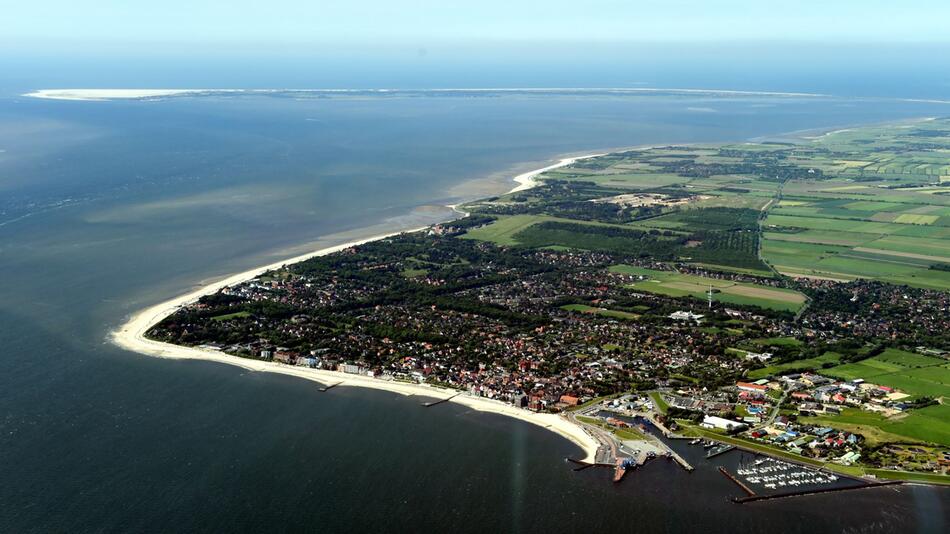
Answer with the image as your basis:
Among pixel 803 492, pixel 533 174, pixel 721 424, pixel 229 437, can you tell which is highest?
pixel 533 174

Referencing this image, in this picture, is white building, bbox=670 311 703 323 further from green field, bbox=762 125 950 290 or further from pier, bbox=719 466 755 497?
pier, bbox=719 466 755 497

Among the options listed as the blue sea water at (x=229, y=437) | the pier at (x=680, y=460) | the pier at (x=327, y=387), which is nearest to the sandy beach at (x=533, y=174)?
the blue sea water at (x=229, y=437)

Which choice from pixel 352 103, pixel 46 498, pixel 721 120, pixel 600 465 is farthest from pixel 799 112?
pixel 46 498

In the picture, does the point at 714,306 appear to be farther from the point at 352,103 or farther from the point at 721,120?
the point at 352,103

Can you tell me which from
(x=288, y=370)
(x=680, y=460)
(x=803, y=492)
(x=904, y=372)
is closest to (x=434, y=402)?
(x=288, y=370)

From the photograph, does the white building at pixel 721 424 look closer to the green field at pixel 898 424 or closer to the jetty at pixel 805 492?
the green field at pixel 898 424

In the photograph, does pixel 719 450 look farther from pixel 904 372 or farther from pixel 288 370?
pixel 288 370

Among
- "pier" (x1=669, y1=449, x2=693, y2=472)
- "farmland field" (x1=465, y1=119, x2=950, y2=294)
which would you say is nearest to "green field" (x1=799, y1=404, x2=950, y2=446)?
"pier" (x1=669, y1=449, x2=693, y2=472)
